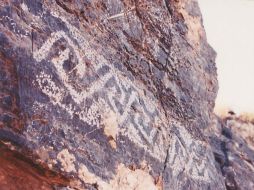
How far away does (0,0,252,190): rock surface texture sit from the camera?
2.61m

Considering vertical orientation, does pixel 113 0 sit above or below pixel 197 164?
above

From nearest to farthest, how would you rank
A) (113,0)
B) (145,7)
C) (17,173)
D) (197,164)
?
(17,173) → (113,0) → (145,7) → (197,164)

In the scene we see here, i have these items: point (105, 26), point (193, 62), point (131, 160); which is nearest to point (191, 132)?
point (193, 62)

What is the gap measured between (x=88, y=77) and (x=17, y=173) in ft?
3.01

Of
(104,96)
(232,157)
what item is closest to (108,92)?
(104,96)

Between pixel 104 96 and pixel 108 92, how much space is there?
66 mm

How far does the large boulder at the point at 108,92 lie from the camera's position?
2.61 meters

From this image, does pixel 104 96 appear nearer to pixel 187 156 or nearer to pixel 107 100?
pixel 107 100

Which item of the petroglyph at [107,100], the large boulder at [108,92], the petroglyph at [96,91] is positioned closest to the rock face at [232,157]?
the large boulder at [108,92]

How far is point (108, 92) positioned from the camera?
3.22 metres

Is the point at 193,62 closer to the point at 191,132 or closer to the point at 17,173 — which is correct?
the point at 191,132

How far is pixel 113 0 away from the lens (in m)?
3.57

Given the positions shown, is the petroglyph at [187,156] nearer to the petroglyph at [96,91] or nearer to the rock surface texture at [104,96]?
the rock surface texture at [104,96]

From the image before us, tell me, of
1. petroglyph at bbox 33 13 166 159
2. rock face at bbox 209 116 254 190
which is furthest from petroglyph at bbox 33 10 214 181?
rock face at bbox 209 116 254 190
